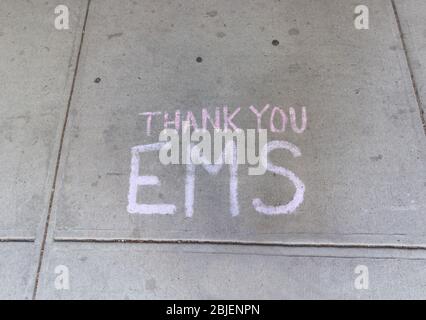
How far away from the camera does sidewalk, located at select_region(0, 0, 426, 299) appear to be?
2.25 metres

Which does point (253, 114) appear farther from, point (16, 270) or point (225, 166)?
point (16, 270)

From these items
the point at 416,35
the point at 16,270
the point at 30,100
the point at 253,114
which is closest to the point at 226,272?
the point at 253,114

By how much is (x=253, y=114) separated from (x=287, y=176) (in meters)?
0.47

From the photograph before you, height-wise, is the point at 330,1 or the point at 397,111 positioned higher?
the point at 330,1

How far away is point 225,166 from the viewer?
2520 millimetres

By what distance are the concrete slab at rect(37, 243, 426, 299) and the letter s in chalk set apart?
0.21 meters

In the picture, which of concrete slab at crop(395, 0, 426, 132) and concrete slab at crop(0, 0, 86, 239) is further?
concrete slab at crop(395, 0, 426, 132)

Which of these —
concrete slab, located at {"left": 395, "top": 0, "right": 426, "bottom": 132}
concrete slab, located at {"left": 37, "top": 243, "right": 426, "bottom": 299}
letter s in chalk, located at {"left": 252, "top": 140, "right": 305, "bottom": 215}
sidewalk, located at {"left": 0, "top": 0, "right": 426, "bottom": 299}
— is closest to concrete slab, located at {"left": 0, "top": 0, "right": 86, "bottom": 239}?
sidewalk, located at {"left": 0, "top": 0, "right": 426, "bottom": 299}

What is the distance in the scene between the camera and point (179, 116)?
106 inches

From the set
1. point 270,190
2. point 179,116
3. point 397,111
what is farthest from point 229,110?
point 397,111

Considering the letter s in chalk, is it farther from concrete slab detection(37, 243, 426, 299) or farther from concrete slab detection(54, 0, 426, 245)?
concrete slab detection(37, 243, 426, 299)

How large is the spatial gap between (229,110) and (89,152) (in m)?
0.89

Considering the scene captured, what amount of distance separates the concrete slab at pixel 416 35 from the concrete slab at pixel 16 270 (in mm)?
2382
